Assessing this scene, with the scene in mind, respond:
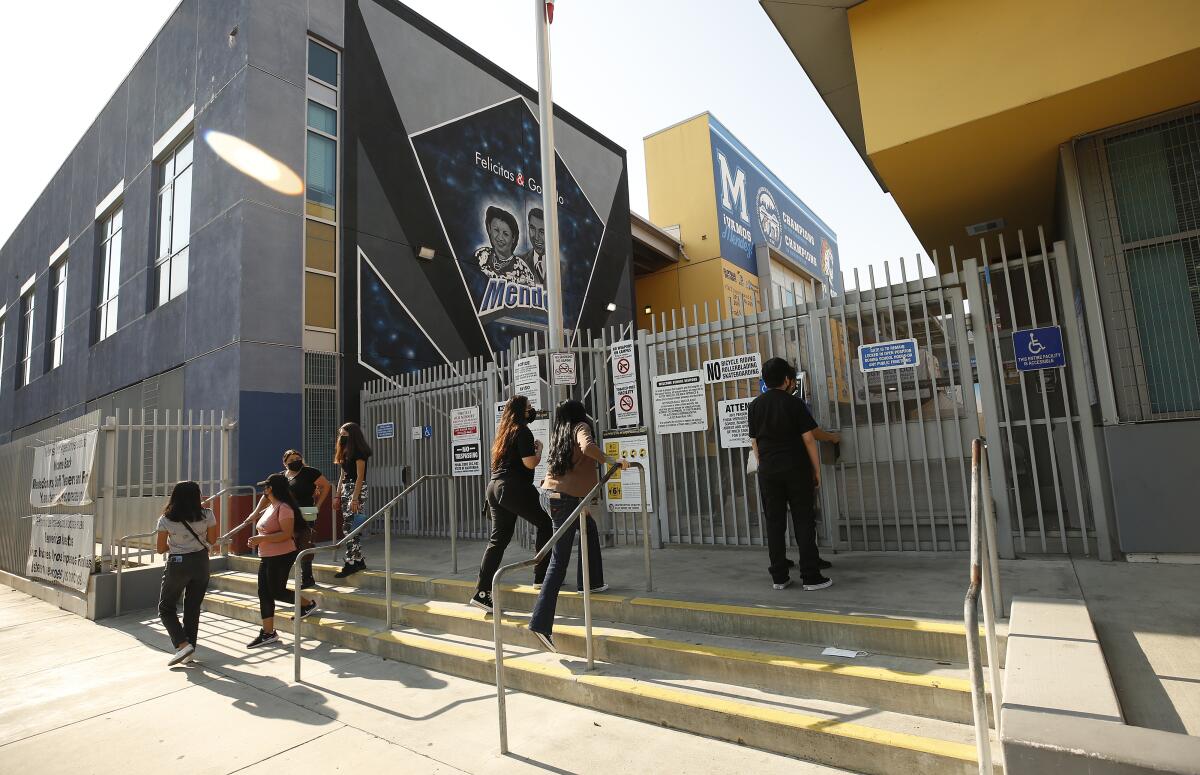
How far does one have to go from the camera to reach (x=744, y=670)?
389cm

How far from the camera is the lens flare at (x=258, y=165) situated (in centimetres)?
1113

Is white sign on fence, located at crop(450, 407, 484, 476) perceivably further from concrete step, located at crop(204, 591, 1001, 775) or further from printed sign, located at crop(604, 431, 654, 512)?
concrete step, located at crop(204, 591, 1001, 775)

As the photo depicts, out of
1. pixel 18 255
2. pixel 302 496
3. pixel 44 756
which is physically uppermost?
pixel 18 255

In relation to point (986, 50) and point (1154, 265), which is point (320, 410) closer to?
point (986, 50)

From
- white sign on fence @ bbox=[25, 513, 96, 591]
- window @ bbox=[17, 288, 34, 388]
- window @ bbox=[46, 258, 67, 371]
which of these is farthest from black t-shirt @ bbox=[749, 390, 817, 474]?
window @ bbox=[17, 288, 34, 388]

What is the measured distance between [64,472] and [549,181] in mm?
7634

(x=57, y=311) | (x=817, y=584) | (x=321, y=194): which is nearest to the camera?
(x=817, y=584)

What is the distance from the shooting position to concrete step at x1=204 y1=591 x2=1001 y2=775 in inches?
116

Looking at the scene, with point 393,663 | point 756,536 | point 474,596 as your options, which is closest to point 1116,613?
point 756,536

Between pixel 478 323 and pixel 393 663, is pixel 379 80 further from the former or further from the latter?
pixel 393 663

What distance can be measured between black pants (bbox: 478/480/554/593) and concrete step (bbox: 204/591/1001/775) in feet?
2.08

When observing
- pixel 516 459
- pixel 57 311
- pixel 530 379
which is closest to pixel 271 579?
pixel 516 459

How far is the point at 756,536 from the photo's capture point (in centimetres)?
706

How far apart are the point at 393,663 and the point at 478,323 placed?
9.84 meters
